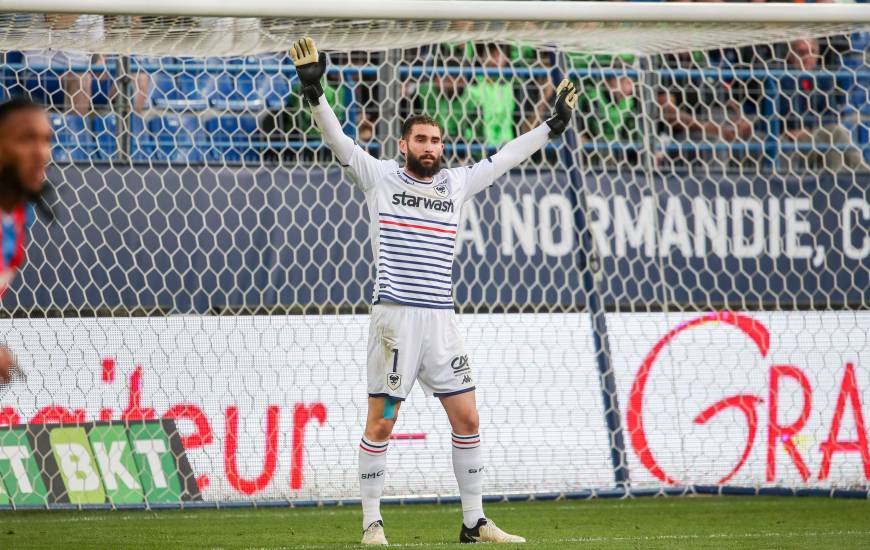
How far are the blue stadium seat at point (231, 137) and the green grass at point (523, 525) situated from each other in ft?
7.63

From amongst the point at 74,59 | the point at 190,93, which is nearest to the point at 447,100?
the point at 190,93

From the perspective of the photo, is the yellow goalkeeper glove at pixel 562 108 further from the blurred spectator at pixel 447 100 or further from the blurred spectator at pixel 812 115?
the blurred spectator at pixel 812 115

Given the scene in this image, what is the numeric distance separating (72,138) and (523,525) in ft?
11.7

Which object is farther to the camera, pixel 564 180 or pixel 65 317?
pixel 564 180

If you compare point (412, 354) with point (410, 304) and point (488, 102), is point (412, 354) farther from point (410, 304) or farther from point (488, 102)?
point (488, 102)

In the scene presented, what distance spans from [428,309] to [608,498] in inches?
95.0

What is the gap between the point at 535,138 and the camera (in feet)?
17.6

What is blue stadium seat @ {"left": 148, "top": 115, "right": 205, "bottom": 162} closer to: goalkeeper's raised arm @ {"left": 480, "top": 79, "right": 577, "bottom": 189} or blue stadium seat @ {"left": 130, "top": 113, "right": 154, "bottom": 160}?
blue stadium seat @ {"left": 130, "top": 113, "right": 154, "bottom": 160}

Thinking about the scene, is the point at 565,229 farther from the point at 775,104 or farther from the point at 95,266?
the point at 95,266

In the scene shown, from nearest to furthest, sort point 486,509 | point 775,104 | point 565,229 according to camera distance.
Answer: point 486,509 → point 565,229 → point 775,104

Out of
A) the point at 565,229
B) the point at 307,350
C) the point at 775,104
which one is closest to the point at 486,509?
the point at 307,350

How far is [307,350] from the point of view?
6.99 m

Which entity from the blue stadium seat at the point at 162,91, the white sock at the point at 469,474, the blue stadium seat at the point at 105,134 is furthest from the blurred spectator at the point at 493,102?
the white sock at the point at 469,474

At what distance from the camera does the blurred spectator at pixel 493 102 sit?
8.27m
